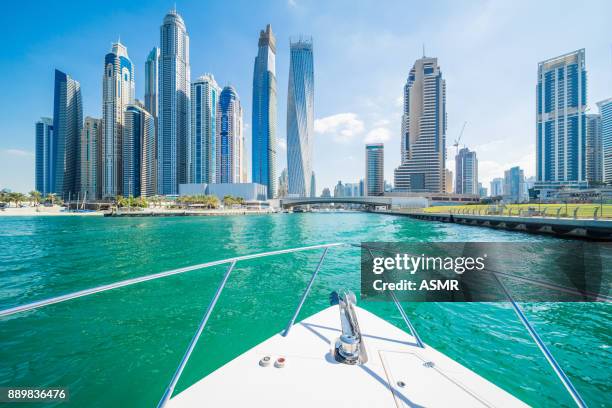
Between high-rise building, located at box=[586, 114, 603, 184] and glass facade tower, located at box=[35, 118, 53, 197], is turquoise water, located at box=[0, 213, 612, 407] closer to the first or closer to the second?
high-rise building, located at box=[586, 114, 603, 184]

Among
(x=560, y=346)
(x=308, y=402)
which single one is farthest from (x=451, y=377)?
(x=560, y=346)

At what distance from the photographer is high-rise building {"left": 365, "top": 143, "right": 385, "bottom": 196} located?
180 meters

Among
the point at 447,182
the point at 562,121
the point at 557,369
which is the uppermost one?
the point at 562,121

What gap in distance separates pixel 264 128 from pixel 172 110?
55.3 meters

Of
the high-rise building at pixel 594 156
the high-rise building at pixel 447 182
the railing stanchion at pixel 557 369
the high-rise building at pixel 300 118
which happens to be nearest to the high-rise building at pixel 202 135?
→ the high-rise building at pixel 300 118

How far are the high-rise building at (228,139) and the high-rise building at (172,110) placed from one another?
18.1 m

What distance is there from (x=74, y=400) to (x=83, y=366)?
35.8 inches

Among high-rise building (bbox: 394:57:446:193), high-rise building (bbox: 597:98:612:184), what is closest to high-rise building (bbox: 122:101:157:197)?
high-rise building (bbox: 394:57:446:193)

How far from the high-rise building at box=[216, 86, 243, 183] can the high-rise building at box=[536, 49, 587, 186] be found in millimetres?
153398

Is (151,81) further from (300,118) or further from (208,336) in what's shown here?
(208,336)

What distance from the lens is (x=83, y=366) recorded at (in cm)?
425

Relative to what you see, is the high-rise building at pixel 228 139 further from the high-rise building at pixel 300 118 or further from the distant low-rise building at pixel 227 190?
the high-rise building at pixel 300 118

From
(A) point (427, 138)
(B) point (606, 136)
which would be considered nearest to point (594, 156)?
(B) point (606, 136)

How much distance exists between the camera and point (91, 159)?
13000 cm
